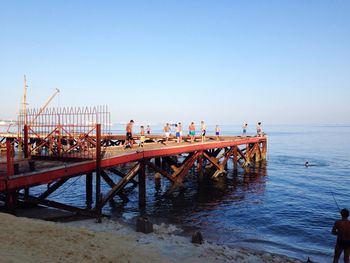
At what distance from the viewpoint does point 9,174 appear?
1105 centimetres

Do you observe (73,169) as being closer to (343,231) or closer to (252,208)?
(343,231)

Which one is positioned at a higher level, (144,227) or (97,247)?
(97,247)

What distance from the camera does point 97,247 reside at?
340 inches

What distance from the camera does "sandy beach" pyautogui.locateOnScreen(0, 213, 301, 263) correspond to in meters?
7.57

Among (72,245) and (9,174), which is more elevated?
(9,174)

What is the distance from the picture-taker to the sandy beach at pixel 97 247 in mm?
7570

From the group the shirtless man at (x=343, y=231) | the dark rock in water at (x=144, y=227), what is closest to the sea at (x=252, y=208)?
the dark rock in water at (x=144, y=227)

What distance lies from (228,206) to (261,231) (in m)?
4.08

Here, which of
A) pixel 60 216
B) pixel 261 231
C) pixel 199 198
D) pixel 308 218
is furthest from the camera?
pixel 199 198

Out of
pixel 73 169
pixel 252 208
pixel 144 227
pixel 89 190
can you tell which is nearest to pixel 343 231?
pixel 144 227

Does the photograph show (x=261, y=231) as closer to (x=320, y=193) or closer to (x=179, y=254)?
(x=179, y=254)

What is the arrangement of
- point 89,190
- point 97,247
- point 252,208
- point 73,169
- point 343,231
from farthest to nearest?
1. point 89,190
2. point 252,208
3. point 73,169
4. point 97,247
5. point 343,231

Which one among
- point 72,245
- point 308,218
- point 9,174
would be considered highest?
point 9,174

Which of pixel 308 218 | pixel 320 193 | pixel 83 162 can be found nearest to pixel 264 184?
pixel 320 193
